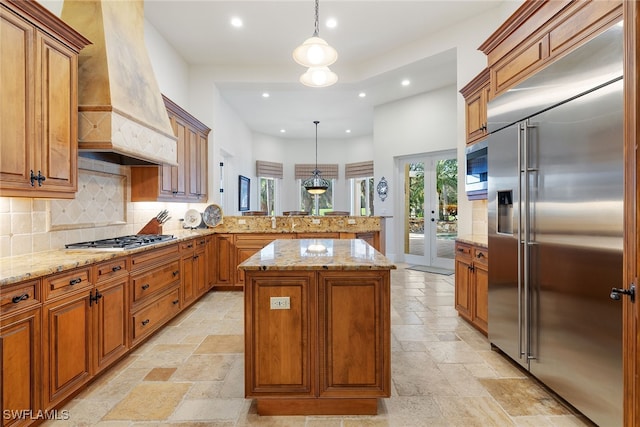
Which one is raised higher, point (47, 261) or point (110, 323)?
point (47, 261)

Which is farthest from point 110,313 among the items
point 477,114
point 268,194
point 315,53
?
point 268,194

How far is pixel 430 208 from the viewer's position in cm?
653

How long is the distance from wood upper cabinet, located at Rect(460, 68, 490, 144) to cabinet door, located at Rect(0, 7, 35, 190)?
3.55 m

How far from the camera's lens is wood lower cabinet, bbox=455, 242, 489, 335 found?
2.92m

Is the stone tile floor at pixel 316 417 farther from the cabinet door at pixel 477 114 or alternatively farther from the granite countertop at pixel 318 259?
the cabinet door at pixel 477 114

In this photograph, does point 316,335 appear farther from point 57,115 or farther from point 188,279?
point 188,279

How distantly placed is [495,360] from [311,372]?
1.65m

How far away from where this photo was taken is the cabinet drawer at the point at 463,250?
10.6 feet

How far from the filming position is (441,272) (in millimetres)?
Answer: 5891

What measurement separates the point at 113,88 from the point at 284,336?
7.48 ft

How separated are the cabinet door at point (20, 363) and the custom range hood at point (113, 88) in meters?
1.32

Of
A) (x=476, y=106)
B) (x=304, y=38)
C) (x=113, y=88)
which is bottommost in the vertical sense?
(x=113, y=88)

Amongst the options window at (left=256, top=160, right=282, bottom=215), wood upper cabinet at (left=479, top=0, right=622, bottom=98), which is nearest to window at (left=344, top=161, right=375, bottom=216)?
window at (left=256, top=160, right=282, bottom=215)

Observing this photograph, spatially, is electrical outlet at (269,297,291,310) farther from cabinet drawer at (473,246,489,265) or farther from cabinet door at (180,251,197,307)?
cabinet door at (180,251,197,307)
